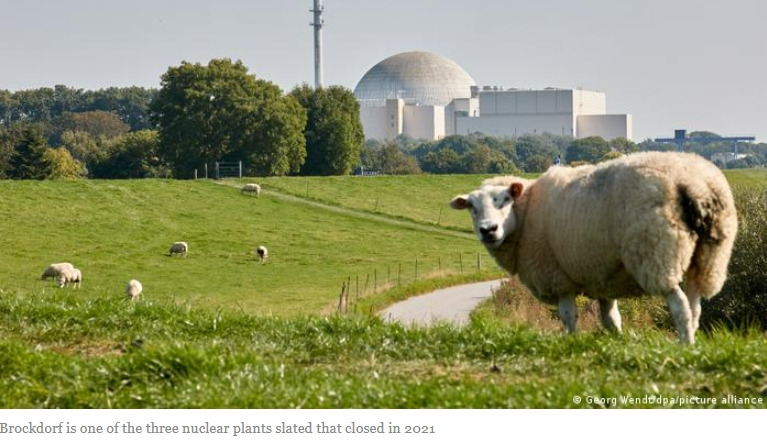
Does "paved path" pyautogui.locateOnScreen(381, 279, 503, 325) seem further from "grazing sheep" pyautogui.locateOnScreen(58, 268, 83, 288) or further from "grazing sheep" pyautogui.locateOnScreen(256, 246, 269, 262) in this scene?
"grazing sheep" pyautogui.locateOnScreen(256, 246, 269, 262)

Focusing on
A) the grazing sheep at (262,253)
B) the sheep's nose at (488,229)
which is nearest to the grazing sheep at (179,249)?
the grazing sheep at (262,253)

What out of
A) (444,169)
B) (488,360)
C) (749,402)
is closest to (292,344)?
(488,360)

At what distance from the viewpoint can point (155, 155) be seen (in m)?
104

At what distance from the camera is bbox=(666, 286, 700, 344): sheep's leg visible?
453 inches

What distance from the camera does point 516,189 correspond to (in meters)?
13.7

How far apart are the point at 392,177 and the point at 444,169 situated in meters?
50.7

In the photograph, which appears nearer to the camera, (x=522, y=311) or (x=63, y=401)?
(x=63, y=401)

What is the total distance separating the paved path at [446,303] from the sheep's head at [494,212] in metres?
23.0

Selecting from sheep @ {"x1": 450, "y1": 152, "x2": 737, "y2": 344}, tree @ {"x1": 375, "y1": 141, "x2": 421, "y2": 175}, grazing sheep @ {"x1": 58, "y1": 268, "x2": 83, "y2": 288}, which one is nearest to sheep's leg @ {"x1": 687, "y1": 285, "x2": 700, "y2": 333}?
sheep @ {"x1": 450, "y1": 152, "x2": 737, "y2": 344}

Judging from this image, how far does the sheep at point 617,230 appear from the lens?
463 inches

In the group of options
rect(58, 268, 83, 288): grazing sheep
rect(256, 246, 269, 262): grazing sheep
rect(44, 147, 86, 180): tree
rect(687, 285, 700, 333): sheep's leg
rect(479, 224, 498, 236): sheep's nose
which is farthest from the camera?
rect(44, 147, 86, 180): tree

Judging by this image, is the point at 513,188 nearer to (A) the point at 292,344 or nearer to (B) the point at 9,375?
(A) the point at 292,344

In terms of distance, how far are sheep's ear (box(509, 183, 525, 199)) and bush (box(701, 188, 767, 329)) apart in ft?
45.2

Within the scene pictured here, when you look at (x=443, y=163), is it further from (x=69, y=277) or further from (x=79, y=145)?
(x=69, y=277)
